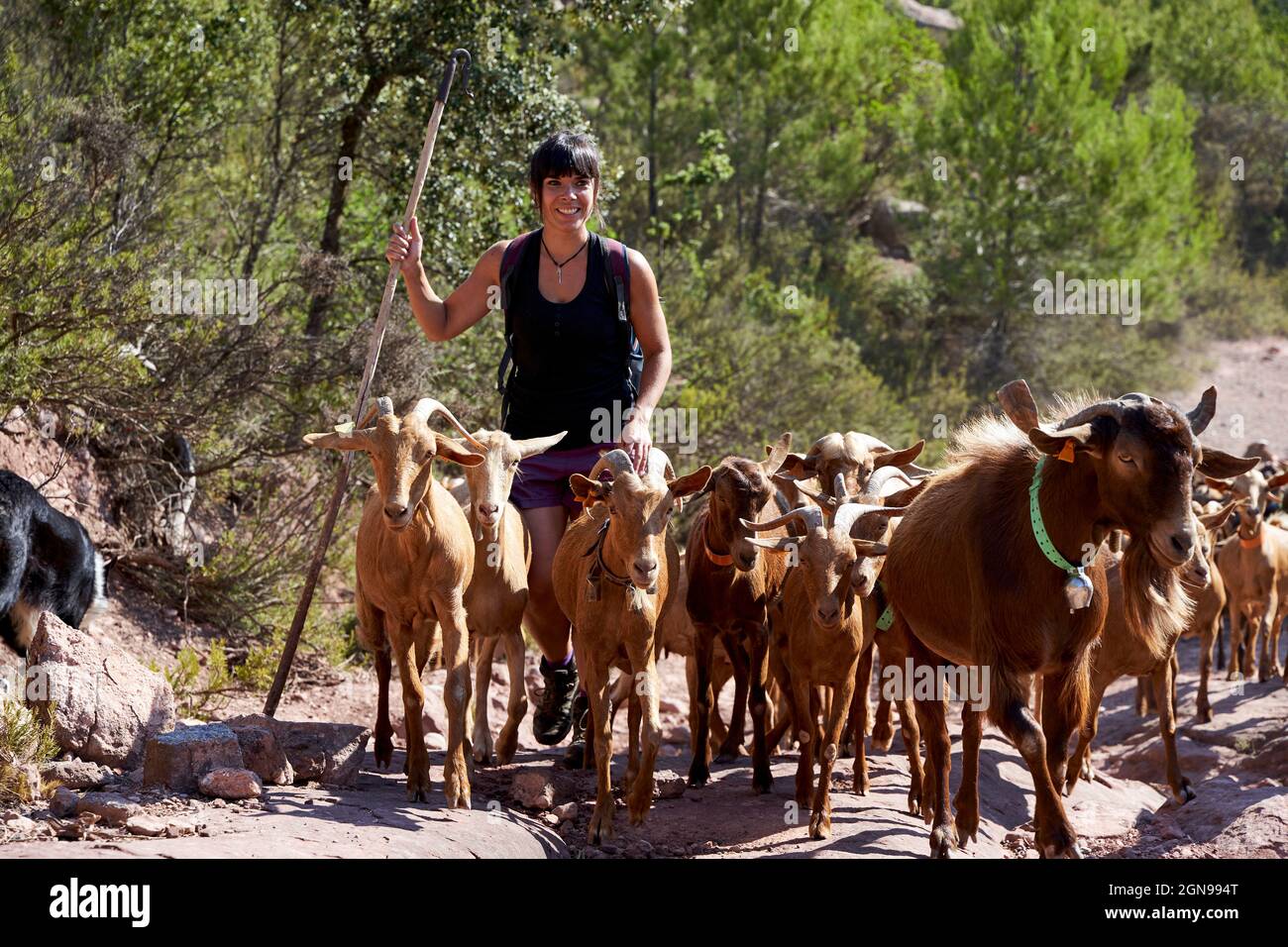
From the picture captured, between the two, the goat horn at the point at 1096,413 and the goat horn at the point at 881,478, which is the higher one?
the goat horn at the point at 1096,413

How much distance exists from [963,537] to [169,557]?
7.29m

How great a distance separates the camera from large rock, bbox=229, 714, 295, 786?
7355 mm

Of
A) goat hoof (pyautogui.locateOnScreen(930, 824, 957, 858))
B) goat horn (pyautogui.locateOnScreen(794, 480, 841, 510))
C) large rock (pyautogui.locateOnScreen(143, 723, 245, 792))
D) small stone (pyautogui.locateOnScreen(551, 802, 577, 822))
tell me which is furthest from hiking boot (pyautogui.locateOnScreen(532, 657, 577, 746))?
goat hoof (pyautogui.locateOnScreen(930, 824, 957, 858))

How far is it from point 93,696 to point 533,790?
2.36 m

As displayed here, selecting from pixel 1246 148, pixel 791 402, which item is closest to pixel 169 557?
pixel 791 402

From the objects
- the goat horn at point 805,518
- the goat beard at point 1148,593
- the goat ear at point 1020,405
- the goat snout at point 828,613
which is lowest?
the goat snout at point 828,613

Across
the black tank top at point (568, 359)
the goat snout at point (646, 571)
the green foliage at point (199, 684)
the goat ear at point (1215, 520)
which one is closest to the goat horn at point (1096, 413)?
the goat snout at point (646, 571)

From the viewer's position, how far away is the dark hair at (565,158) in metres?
7.57

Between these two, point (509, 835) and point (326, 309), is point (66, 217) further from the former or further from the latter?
point (509, 835)

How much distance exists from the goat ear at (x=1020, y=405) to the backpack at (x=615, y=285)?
2051 millimetres

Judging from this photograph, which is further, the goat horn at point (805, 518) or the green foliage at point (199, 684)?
the green foliage at point (199, 684)

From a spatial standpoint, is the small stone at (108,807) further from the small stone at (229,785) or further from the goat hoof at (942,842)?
the goat hoof at (942,842)

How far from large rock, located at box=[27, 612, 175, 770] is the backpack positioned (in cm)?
256

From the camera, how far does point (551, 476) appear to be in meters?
8.29
